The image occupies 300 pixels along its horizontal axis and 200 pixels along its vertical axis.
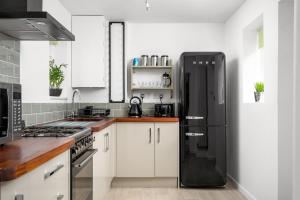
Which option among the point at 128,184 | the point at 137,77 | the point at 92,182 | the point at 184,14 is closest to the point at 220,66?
the point at 184,14

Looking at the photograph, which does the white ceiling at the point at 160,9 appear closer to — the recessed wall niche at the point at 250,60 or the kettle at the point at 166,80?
the recessed wall niche at the point at 250,60

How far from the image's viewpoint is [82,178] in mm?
2326

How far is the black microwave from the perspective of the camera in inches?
64.9

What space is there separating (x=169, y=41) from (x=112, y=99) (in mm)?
Answer: 1322

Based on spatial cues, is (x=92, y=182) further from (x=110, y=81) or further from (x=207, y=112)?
(x=110, y=81)

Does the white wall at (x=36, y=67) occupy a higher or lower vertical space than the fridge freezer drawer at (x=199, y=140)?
higher

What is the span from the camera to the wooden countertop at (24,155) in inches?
43.9

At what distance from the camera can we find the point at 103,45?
4727 millimetres

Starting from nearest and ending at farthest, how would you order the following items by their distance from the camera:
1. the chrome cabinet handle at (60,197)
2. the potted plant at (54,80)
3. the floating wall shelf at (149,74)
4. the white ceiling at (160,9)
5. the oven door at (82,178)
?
the chrome cabinet handle at (60,197), the oven door at (82,178), the potted plant at (54,80), the white ceiling at (160,9), the floating wall shelf at (149,74)

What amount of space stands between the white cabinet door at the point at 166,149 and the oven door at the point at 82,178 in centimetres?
176

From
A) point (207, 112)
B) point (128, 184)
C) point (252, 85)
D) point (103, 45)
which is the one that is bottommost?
point (128, 184)

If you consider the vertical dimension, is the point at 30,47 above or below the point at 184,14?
below

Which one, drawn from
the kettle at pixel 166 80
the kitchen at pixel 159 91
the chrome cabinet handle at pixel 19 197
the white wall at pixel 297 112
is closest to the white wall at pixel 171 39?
the kitchen at pixel 159 91

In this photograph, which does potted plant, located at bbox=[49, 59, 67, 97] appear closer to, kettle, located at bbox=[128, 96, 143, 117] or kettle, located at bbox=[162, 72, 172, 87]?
kettle, located at bbox=[128, 96, 143, 117]
